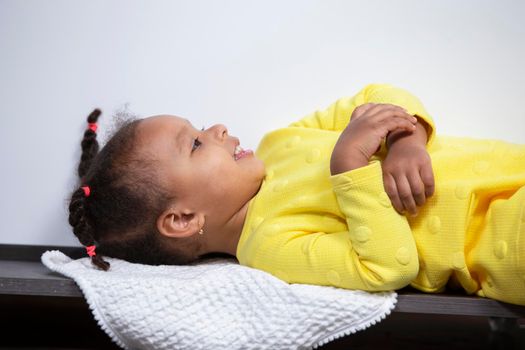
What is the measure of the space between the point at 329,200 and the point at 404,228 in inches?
6.1

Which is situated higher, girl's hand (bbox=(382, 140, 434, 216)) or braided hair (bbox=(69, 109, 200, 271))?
girl's hand (bbox=(382, 140, 434, 216))

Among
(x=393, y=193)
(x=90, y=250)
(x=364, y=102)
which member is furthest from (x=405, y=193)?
(x=90, y=250)

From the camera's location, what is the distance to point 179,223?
3.88ft

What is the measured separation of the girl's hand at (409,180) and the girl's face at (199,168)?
1.05 ft

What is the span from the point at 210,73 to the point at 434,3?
59 centimetres

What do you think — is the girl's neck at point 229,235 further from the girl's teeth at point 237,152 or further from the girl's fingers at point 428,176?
the girl's fingers at point 428,176

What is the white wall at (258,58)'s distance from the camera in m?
1.44

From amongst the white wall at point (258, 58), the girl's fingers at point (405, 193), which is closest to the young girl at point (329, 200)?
the girl's fingers at point (405, 193)

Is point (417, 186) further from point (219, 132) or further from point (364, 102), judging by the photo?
point (219, 132)

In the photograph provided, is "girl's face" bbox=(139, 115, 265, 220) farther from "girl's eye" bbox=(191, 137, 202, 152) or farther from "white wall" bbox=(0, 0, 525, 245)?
"white wall" bbox=(0, 0, 525, 245)

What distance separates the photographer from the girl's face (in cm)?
116

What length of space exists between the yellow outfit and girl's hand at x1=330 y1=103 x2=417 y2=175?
0.02 meters

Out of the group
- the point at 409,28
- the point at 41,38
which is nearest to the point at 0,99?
the point at 41,38

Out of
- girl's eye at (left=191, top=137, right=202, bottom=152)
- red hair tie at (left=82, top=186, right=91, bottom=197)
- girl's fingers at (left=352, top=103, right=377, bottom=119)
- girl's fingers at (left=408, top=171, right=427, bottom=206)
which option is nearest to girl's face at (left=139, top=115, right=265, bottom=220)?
girl's eye at (left=191, top=137, right=202, bottom=152)
